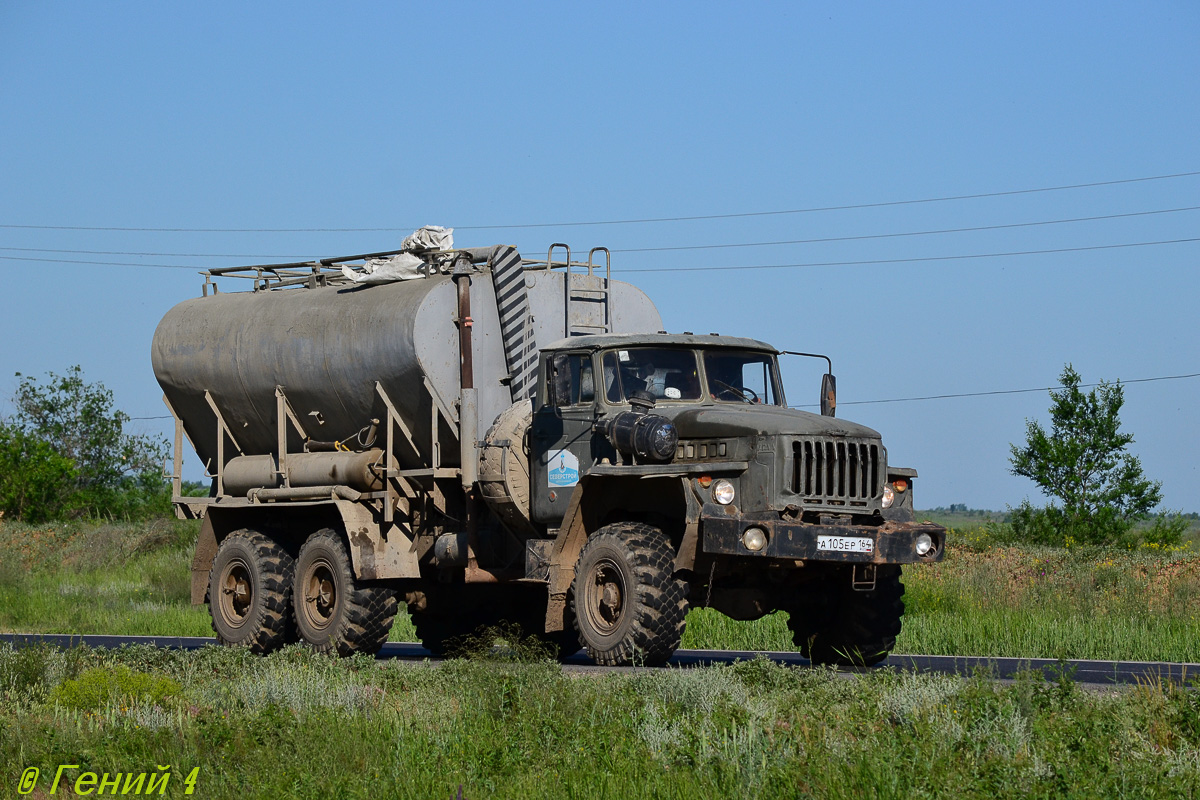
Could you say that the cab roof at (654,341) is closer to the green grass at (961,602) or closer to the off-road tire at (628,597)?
the off-road tire at (628,597)

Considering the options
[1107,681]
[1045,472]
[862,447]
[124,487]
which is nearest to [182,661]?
[862,447]

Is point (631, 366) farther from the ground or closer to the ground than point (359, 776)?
farther from the ground

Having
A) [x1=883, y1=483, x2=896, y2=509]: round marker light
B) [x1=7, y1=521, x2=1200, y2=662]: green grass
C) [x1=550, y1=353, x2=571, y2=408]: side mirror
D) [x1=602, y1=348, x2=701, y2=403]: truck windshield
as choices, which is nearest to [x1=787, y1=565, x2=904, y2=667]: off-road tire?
[x1=883, y1=483, x2=896, y2=509]: round marker light

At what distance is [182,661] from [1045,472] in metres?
34.6

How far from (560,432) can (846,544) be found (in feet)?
11.2

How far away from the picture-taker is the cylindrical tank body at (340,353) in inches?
635

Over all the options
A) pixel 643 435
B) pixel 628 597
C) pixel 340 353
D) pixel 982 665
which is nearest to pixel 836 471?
pixel 643 435

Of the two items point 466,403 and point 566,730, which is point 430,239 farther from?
point 566,730

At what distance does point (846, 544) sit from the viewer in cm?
1270

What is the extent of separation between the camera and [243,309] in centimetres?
1897

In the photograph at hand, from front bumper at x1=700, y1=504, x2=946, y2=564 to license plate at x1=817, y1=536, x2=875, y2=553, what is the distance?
0.04 ft

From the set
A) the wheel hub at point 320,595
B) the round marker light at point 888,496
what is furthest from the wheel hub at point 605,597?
the wheel hub at point 320,595

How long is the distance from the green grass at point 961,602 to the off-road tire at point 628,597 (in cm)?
340

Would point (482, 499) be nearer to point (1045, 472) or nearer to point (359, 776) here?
point (359, 776)
